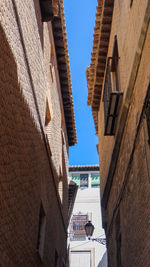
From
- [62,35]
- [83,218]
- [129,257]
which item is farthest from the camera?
[83,218]

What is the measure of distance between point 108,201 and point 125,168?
3.65 m

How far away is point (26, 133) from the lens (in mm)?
6141

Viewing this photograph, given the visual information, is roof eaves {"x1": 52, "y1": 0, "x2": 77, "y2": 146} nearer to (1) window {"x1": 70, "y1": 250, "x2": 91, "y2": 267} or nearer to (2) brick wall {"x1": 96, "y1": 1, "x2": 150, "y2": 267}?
(2) brick wall {"x1": 96, "y1": 1, "x2": 150, "y2": 267}

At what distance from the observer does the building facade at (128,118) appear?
5.35 m

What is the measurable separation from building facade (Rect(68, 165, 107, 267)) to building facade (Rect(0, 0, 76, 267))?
518 inches

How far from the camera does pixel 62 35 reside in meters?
10.5

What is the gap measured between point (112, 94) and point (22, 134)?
239 centimetres

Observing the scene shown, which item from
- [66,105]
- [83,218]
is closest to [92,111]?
[66,105]

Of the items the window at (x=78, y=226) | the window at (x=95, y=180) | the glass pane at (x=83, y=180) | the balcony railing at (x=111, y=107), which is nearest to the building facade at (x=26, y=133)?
the balcony railing at (x=111, y=107)

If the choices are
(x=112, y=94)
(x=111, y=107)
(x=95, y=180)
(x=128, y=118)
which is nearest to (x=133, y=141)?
(x=128, y=118)

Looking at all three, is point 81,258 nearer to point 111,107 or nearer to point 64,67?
point 64,67

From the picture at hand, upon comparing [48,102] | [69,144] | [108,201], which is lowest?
[108,201]

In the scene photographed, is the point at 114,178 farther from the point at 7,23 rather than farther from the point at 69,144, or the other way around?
the point at 69,144

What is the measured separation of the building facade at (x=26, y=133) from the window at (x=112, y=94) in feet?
4.97
